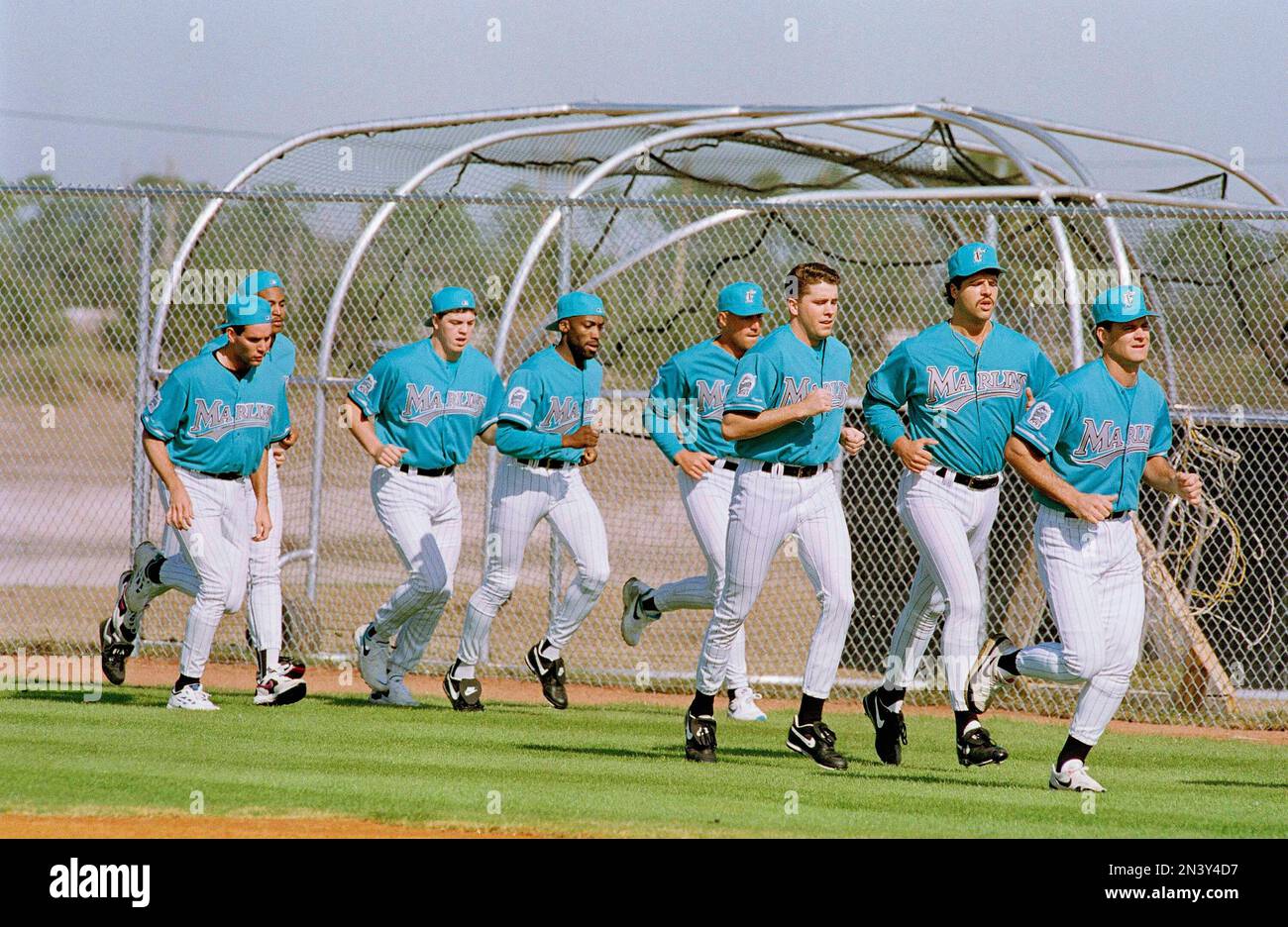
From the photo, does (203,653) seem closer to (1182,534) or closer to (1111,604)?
(1111,604)

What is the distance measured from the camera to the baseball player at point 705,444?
8773mm

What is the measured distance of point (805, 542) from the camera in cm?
721

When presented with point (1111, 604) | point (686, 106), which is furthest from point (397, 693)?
point (686, 106)

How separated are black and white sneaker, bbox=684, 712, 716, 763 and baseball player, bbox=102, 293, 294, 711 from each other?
2.50 m

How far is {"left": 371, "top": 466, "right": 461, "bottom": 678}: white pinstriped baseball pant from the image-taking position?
8906mm

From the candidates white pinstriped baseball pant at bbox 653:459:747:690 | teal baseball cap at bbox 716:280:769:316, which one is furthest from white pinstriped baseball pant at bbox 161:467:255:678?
teal baseball cap at bbox 716:280:769:316

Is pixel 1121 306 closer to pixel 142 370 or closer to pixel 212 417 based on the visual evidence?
pixel 212 417

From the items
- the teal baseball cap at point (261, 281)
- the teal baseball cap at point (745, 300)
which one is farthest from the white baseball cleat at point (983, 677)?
the teal baseball cap at point (261, 281)

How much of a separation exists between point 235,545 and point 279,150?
4921mm

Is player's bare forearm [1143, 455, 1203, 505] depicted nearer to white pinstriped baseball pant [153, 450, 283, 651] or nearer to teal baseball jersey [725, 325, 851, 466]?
teal baseball jersey [725, 325, 851, 466]

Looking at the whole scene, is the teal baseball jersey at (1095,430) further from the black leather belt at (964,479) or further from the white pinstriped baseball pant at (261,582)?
the white pinstriped baseball pant at (261,582)

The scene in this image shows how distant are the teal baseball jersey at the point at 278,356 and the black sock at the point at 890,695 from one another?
369 centimetres

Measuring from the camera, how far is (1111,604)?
6.57m

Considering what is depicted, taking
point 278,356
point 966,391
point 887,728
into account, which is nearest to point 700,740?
point 887,728
